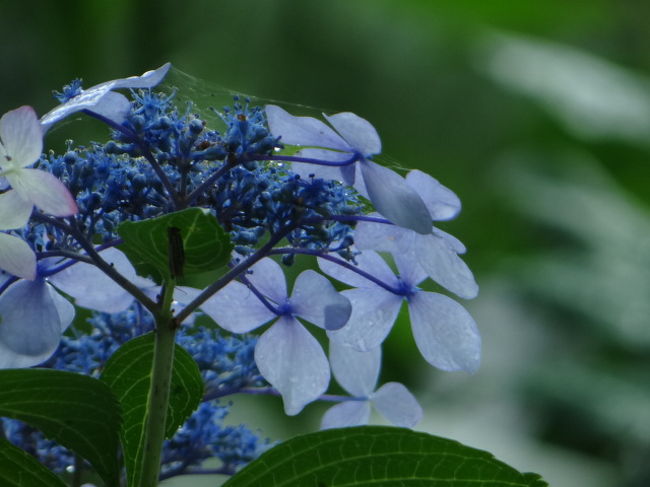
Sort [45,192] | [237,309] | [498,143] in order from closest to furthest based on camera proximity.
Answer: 1. [45,192]
2. [237,309]
3. [498,143]

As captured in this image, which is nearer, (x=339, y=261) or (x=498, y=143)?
(x=339, y=261)

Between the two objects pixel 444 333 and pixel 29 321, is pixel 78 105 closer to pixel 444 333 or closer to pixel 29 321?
pixel 29 321

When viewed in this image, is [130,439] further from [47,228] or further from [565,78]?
[565,78]

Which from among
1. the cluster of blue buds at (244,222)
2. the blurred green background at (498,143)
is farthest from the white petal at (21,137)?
the blurred green background at (498,143)

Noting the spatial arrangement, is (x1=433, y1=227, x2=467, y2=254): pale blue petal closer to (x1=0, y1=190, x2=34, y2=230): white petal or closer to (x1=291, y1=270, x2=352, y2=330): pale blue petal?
(x1=291, y1=270, x2=352, y2=330): pale blue petal

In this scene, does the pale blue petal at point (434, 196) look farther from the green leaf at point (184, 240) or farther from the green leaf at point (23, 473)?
the green leaf at point (23, 473)

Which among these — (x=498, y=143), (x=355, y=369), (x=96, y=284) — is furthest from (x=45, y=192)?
(x=498, y=143)

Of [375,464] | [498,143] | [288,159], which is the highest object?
[498,143]
